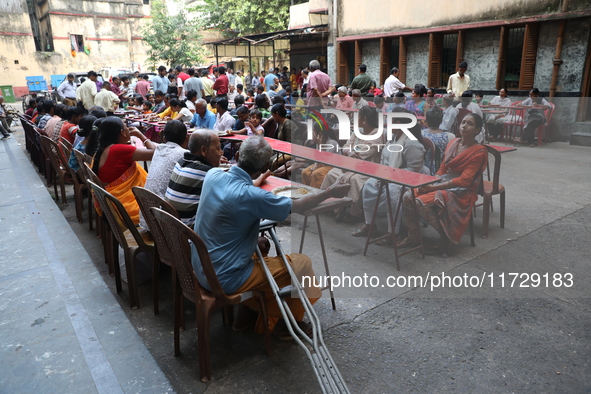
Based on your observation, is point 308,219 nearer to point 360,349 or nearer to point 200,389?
point 360,349

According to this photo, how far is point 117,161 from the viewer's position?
347cm

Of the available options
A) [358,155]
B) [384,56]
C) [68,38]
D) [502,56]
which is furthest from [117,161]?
[68,38]

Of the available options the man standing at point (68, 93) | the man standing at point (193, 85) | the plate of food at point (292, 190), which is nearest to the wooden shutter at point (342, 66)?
the man standing at point (193, 85)

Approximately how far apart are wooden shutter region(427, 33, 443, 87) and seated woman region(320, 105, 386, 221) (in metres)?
8.51

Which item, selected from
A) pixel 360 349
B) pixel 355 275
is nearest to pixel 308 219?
pixel 355 275

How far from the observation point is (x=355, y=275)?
3.07 metres

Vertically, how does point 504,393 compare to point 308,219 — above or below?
below

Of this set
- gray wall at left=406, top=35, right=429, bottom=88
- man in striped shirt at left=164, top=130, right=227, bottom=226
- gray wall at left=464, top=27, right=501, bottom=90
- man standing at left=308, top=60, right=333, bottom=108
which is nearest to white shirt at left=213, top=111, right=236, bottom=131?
man standing at left=308, top=60, right=333, bottom=108

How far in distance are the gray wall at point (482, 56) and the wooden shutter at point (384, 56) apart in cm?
256

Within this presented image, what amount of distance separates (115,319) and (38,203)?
3.37 meters

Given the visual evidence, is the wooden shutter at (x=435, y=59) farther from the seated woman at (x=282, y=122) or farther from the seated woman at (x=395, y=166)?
the seated woman at (x=395, y=166)

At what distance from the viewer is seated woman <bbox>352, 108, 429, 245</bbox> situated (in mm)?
2898

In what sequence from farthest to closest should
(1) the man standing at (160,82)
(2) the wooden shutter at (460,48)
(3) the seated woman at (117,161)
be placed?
(1) the man standing at (160,82) → (2) the wooden shutter at (460,48) → (3) the seated woman at (117,161)

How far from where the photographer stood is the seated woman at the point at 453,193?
3.04m
